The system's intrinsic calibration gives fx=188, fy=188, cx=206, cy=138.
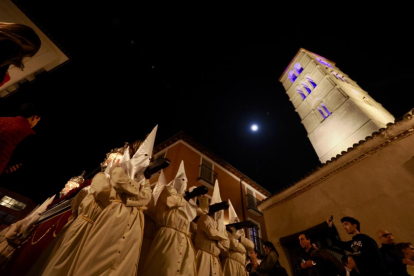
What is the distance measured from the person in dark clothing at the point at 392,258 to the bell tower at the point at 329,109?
8198 mm

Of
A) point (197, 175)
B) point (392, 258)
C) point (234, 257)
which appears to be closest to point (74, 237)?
point (234, 257)

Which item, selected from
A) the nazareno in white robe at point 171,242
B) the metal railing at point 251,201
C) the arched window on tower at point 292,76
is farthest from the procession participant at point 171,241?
the arched window on tower at point 292,76

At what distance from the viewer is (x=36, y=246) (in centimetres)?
407

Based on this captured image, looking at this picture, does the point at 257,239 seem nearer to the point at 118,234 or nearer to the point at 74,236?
the point at 118,234

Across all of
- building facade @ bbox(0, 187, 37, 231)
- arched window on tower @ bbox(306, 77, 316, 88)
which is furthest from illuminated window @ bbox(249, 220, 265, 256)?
building facade @ bbox(0, 187, 37, 231)

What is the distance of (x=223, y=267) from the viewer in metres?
5.57

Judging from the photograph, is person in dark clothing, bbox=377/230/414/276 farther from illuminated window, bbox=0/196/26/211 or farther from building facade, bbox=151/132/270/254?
illuminated window, bbox=0/196/26/211

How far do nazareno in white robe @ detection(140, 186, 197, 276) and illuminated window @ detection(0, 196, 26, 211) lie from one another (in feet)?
125

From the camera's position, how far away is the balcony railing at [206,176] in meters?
12.8

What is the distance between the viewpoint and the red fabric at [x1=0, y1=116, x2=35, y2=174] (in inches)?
92.4

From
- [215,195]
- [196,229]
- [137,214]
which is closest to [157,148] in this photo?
[215,195]

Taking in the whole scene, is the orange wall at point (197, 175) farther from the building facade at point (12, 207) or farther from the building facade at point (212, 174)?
the building facade at point (12, 207)

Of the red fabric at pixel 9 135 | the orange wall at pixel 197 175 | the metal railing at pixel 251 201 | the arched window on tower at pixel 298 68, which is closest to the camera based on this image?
the red fabric at pixel 9 135

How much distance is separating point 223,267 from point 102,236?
4254mm
